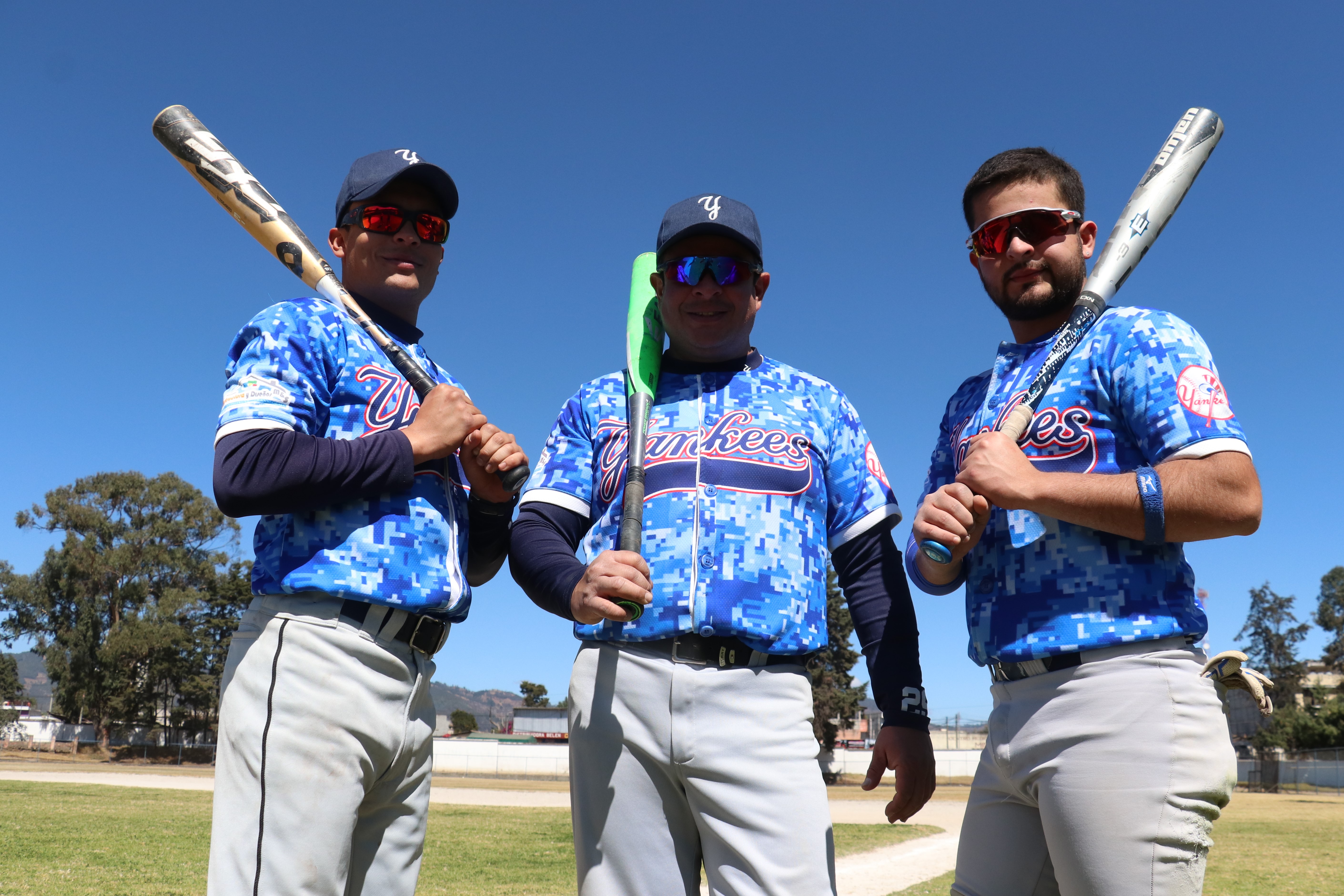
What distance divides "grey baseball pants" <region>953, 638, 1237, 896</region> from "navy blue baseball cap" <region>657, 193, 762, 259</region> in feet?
5.30

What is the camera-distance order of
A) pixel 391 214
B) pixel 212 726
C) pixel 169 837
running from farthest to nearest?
pixel 212 726 < pixel 169 837 < pixel 391 214

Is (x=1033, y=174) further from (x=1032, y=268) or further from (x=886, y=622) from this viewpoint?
(x=886, y=622)

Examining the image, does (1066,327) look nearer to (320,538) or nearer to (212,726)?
(320,538)

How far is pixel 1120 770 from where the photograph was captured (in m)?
2.24

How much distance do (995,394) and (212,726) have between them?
5441cm

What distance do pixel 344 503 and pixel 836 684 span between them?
43.3 metres

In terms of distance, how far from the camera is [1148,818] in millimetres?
2189

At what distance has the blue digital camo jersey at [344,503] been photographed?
8.49 ft

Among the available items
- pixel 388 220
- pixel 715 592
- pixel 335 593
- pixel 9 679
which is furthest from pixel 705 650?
pixel 9 679

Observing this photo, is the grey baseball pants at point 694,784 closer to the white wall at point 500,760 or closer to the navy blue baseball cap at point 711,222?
the navy blue baseball cap at point 711,222

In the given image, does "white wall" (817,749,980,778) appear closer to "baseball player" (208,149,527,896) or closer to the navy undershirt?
the navy undershirt

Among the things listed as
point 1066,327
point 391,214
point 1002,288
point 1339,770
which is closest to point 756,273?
point 1002,288

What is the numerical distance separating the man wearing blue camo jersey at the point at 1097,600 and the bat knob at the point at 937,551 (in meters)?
0.04

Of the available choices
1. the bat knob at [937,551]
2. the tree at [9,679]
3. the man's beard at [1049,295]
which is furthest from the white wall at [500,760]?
the bat knob at [937,551]
